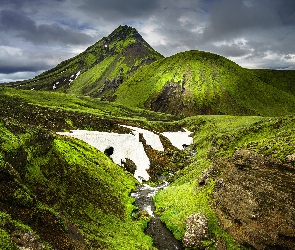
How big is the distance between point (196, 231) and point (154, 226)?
7.63m

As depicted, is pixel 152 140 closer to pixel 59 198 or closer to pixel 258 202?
pixel 59 198

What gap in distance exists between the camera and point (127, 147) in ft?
245

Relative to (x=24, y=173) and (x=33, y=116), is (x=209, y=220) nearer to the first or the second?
(x=24, y=173)

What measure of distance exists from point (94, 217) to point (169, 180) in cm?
3088

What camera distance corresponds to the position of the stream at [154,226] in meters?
38.9

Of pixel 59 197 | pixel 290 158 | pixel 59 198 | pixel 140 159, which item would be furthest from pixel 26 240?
pixel 140 159

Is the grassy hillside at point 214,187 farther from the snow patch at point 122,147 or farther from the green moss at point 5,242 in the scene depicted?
the green moss at point 5,242

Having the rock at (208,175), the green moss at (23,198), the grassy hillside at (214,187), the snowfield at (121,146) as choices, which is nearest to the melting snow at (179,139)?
the snowfield at (121,146)

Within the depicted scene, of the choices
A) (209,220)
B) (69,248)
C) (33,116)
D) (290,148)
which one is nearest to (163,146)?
(33,116)

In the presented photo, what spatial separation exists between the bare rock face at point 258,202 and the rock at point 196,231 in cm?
265

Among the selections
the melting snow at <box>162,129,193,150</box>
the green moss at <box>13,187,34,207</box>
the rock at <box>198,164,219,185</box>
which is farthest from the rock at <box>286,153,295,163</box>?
the melting snow at <box>162,129,193,150</box>

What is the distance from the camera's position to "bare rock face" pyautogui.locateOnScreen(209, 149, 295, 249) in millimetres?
33000

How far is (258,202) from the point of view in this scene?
35938 millimetres

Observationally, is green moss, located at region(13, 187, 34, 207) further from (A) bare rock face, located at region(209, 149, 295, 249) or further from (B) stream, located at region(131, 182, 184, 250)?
(A) bare rock face, located at region(209, 149, 295, 249)
